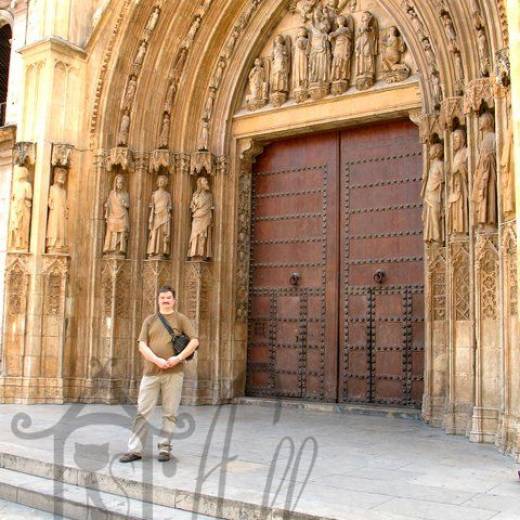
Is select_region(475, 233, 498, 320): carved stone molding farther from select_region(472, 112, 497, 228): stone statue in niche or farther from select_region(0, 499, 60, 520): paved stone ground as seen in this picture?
select_region(0, 499, 60, 520): paved stone ground

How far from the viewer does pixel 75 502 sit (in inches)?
202

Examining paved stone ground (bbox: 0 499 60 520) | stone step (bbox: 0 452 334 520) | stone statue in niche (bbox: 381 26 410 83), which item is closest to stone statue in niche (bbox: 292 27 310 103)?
stone statue in niche (bbox: 381 26 410 83)

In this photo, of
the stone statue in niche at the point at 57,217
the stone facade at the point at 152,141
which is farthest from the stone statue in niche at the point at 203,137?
the stone statue in niche at the point at 57,217

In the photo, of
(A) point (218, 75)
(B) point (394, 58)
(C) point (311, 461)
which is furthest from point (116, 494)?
(A) point (218, 75)

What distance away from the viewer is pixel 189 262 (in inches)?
436

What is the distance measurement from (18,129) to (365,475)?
8282mm

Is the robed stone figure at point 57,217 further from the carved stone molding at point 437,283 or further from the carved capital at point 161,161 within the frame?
the carved stone molding at point 437,283

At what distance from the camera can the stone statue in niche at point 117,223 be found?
11.0m

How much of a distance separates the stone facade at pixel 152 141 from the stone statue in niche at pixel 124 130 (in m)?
0.02

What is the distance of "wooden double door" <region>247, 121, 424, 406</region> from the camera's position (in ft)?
32.4

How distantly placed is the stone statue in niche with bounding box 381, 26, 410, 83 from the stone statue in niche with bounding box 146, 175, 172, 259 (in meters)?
3.83

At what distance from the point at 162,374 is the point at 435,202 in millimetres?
4355

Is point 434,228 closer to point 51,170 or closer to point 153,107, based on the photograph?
point 153,107

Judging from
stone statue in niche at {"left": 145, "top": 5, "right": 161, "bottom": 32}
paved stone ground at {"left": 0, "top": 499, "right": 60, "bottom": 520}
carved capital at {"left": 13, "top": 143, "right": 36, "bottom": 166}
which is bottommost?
paved stone ground at {"left": 0, "top": 499, "right": 60, "bottom": 520}
